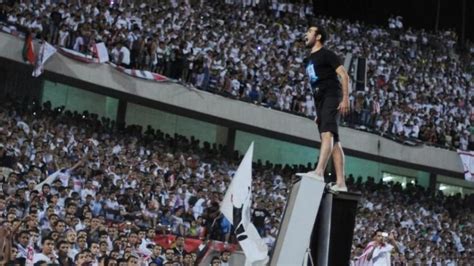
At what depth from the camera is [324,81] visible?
782 cm

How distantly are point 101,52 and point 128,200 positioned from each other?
557cm

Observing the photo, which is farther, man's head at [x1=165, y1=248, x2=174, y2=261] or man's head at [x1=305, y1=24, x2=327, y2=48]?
man's head at [x1=165, y1=248, x2=174, y2=261]

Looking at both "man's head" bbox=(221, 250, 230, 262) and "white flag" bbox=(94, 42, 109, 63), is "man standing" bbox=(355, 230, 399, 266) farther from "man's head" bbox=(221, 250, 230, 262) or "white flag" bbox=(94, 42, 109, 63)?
"white flag" bbox=(94, 42, 109, 63)

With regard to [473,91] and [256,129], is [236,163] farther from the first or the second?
[473,91]

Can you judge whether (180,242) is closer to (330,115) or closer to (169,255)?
(169,255)

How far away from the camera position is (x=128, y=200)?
14930 millimetres

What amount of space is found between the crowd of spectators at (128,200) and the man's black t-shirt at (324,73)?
3.25 meters

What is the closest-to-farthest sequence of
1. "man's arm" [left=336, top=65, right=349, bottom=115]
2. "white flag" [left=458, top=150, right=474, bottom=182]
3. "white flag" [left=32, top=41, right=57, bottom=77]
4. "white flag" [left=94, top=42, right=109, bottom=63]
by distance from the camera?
"man's arm" [left=336, top=65, right=349, bottom=115] < "white flag" [left=32, top=41, right=57, bottom=77] < "white flag" [left=94, top=42, right=109, bottom=63] < "white flag" [left=458, top=150, right=474, bottom=182]

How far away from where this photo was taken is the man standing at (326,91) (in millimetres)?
7699

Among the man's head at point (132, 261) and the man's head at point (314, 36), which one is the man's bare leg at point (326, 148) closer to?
the man's head at point (314, 36)

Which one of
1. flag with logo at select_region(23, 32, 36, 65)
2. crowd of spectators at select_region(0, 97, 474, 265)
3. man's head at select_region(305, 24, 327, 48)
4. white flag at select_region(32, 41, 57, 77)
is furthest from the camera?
white flag at select_region(32, 41, 57, 77)

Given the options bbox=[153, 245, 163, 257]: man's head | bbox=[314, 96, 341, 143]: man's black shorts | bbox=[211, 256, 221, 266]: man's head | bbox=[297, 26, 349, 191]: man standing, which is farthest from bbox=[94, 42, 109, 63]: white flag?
bbox=[314, 96, 341, 143]: man's black shorts

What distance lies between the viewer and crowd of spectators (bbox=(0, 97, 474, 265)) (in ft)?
38.1

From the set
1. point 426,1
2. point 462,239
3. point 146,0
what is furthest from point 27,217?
point 426,1
